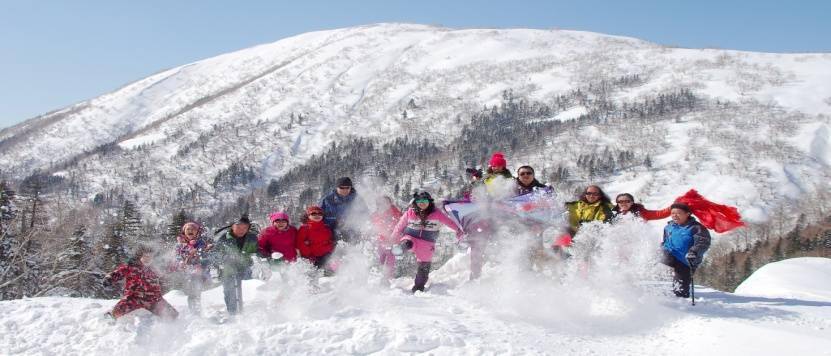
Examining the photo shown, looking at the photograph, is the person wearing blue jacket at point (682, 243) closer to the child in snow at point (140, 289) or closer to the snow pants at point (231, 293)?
the snow pants at point (231, 293)

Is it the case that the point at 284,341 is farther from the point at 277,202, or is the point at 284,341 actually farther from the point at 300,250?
the point at 277,202

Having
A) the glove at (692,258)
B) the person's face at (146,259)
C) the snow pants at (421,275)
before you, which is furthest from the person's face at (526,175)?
the person's face at (146,259)

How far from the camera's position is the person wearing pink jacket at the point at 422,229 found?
852cm

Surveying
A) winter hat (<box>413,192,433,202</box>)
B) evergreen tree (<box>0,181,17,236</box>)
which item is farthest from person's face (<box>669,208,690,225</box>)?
evergreen tree (<box>0,181,17,236</box>)

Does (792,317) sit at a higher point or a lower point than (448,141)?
lower

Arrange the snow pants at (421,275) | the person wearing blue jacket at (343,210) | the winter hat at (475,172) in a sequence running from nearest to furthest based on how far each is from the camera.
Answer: the snow pants at (421,275) → the person wearing blue jacket at (343,210) → the winter hat at (475,172)

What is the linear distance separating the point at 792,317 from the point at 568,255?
9.24 feet

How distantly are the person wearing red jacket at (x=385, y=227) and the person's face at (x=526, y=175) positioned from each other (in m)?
2.10

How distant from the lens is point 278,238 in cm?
856

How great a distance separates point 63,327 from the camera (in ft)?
25.6

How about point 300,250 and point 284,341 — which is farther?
point 300,250

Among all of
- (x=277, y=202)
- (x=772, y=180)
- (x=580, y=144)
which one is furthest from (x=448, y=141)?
(x=772, y=180)

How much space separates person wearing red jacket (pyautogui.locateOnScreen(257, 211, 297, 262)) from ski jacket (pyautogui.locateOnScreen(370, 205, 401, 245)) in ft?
4.62

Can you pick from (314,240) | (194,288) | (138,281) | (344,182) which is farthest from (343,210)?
(138,281)
